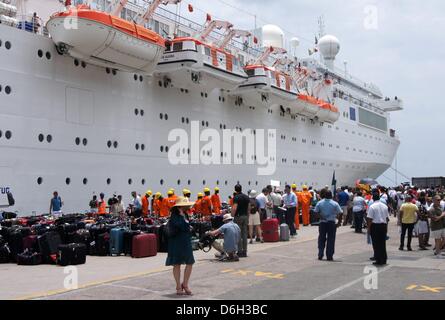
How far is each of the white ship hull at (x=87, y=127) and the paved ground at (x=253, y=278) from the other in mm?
5314

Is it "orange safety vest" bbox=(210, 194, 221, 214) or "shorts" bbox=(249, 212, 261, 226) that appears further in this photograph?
"orange safety vest" bbox=(210, 194, 221, 214)

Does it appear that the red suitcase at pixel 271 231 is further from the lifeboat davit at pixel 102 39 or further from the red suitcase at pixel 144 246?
the lifeboat davit at pixel 102 39

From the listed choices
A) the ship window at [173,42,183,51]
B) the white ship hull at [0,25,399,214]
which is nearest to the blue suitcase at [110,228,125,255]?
the white ship hull at [0,25,399,214]

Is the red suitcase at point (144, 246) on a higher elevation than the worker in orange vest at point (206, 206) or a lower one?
lower

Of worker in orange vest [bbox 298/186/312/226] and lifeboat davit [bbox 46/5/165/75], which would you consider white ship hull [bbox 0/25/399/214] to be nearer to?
lifeboat davit [bbox 46/5/165/75]

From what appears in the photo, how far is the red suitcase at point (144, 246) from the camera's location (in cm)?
1102

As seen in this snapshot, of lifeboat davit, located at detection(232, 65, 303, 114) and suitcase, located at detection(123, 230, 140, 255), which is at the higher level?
lifeboat davit, located at detection(232, 65, 303, 114)

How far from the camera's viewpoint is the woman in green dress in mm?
7094

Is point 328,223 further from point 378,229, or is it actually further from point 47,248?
point 47,248

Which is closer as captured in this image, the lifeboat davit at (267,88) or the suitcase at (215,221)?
the suitcase at (215,221)

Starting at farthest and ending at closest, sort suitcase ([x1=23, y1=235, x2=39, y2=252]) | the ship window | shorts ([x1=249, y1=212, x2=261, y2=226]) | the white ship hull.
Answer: the ship window, the white ship hull, shorts ([x1=249, y1=212, x2=261, y2=226]), suitcase ([x1=23, y1=235, x2=39, y2=252])

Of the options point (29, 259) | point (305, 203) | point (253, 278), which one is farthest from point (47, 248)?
A: point (305, 203)

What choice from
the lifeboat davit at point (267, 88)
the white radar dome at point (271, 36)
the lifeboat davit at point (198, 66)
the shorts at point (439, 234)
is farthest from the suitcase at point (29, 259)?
the white radar dome at point (271, 36)
